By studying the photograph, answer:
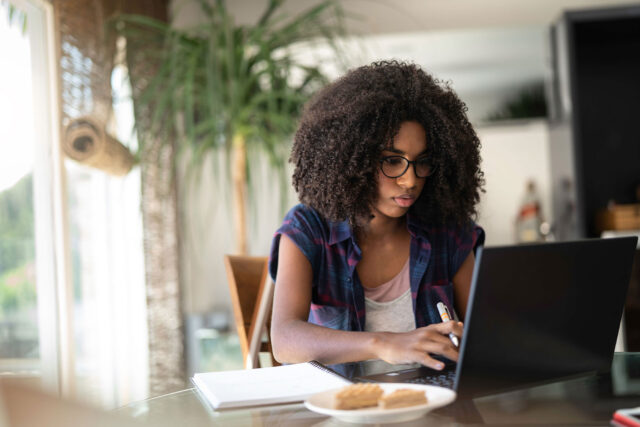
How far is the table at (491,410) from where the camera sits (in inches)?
31.6

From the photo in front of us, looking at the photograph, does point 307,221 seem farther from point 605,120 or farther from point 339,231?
point 605,120

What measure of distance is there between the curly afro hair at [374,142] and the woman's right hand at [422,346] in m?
0.46

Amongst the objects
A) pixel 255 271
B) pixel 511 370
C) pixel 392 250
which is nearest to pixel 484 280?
pixel 511 370

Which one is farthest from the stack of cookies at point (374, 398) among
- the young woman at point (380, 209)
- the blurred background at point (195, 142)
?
the blurred background at point (195, 142)

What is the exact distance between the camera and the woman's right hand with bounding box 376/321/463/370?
1020 millimetres

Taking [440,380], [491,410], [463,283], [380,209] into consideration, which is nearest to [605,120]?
[463,283]

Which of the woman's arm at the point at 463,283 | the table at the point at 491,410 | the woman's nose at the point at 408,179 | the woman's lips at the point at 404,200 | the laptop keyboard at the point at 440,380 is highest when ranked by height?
the woman's nose at the point at 408,179

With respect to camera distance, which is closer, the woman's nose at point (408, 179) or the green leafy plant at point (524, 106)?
the woman's nose at point (408, 179)

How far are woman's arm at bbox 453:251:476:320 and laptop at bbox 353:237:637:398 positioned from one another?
520mm

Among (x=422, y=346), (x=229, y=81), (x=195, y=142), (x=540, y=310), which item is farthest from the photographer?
(x=195, y=142)

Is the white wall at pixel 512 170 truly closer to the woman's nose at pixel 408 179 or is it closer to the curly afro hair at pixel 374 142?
the curly afro hair at pixel 374 142

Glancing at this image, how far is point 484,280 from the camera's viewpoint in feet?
2.75

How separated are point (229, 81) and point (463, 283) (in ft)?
4.96

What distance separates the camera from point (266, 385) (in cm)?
95
